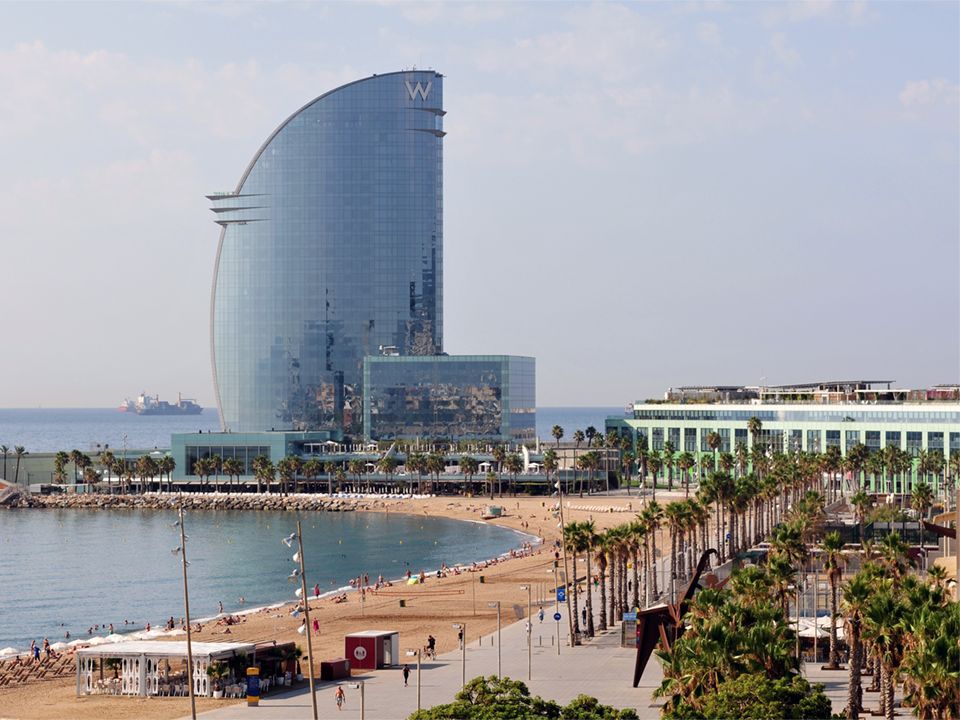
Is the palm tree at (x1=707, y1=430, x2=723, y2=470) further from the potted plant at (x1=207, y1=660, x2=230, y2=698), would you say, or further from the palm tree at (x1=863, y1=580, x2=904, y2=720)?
the palm tree at (x1=863, y1=580, x2=904, y2=720)

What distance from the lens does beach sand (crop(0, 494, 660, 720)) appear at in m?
65.4

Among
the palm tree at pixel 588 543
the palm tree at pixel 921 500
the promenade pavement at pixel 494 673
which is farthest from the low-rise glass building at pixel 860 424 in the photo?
the promenade pavement at pixel 494 673

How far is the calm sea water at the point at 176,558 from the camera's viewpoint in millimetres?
106125

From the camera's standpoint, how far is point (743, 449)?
595ft

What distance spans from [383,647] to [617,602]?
76.6 feet

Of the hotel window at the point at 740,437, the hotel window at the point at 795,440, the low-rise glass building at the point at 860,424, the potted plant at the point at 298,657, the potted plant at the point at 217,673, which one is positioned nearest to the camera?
the potted plant at the point at 217,673

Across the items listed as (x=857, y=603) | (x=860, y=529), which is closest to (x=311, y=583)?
(x=860, y=529)

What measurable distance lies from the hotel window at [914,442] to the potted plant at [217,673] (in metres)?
120

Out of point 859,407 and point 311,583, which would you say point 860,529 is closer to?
point 311,583

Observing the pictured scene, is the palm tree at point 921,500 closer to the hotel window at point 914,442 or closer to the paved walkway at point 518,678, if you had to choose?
the paved walkway at point 518,678

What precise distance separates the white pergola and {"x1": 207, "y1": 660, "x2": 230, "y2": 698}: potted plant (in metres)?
0.20

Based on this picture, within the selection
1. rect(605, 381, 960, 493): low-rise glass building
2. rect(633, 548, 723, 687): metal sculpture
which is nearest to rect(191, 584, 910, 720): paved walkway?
rect(633, 548, 723, 687): metal sculpture

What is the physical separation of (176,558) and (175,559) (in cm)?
126

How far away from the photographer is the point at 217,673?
66.3m
